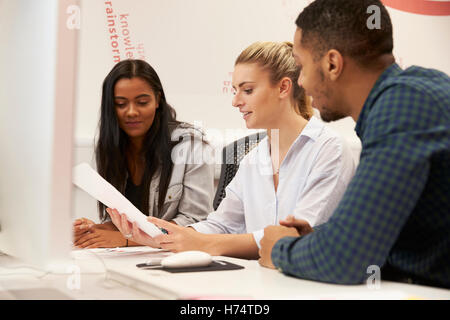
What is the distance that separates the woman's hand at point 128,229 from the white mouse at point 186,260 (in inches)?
12.0

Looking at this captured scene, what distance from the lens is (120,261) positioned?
112 centimetres

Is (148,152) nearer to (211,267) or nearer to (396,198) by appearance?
(211,267)

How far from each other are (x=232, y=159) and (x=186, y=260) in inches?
37.3

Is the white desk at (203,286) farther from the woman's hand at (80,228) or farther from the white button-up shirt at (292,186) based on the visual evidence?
the woman's hand at (80,228)

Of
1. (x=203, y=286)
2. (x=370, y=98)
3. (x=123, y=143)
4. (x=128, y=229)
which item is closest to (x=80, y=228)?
(x=128, y=229)

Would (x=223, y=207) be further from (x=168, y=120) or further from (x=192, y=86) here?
(x=192, y=86)

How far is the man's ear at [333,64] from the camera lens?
1.01m

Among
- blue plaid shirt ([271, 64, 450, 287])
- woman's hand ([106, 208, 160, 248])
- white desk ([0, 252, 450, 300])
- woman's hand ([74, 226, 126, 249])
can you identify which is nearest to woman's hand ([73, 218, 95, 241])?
woman's hand ([74, 226, 126, 249])

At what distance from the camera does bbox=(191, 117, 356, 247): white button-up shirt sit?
140 centimetres

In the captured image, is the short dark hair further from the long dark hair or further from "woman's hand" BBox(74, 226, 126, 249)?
the long dark hair

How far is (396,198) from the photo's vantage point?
2.58ft

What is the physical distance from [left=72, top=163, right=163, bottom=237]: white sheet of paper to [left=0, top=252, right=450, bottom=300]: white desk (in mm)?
209

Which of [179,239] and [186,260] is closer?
[186,260]

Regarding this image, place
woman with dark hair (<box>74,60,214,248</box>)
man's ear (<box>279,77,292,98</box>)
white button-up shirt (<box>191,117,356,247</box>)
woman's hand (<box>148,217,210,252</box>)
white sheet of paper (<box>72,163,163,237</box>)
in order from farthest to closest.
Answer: woman with dark hair (<box>74,60,214,248</box>) < man's ear (<box>279,77,292,98</box>) < white button-up shirt (<box>191,117,356,247</box>) < woman's hand (<box>148,217,210,252</box>) < white sheet of paper (<box>72,163,163,237</box>)
